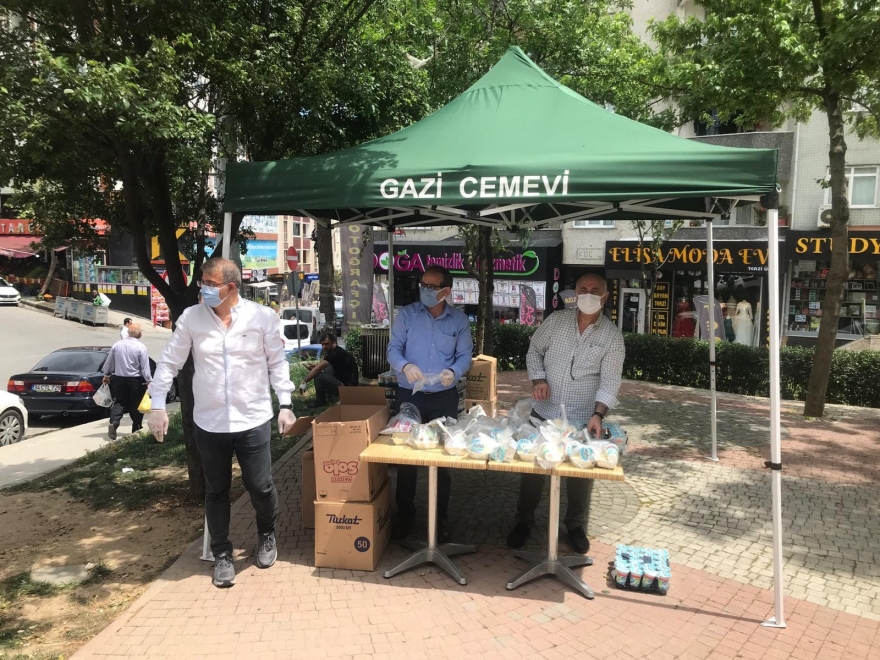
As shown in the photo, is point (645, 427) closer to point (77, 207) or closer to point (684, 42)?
point (684, 42)

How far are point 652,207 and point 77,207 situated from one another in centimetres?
566

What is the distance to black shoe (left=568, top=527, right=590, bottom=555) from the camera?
445 cm

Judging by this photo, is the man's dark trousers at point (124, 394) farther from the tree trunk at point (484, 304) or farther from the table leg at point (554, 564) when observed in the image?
the table leg at point (554, 564)

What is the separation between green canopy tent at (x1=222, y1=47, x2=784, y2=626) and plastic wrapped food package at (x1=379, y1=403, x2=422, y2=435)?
1412 mm

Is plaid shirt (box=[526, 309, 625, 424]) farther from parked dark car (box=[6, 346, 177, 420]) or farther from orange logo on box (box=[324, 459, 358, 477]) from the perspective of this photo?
parked dark car (box=[6, 346, 177, 420])

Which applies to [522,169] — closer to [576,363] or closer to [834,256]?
[576,363]

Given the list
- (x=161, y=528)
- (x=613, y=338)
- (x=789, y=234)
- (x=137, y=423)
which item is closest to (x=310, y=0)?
(x=613, y=338)

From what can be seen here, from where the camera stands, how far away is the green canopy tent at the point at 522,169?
3803 mm

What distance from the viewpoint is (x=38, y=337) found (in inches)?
979

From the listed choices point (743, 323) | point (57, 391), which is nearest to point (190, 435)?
point (57, 391)

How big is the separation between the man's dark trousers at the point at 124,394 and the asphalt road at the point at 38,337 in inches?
324

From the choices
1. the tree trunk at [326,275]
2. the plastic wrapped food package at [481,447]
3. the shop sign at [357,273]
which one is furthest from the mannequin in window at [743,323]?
the plastic wrapped food package at [481,447]

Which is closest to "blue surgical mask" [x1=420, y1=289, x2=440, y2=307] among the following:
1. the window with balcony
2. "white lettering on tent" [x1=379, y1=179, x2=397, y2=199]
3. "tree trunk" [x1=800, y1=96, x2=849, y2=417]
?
"white lettering on tent" [x1=379, y1=179, x2=397, y2=199]

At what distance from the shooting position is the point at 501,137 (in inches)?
177
